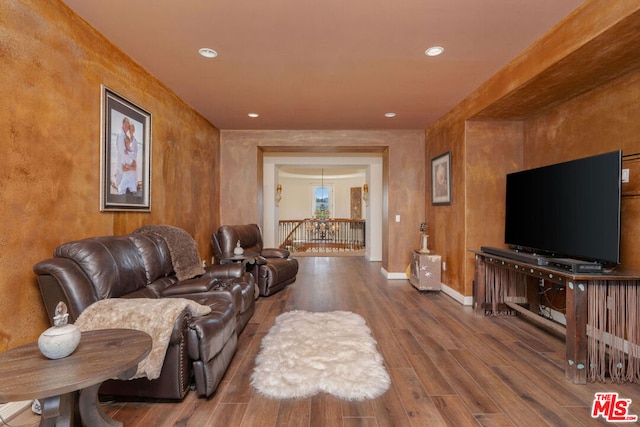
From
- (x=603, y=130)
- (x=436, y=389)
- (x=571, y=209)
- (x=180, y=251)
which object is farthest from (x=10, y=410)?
(x=603, y=130)

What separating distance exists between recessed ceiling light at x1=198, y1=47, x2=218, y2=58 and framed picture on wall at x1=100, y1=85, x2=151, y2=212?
34.0 inches

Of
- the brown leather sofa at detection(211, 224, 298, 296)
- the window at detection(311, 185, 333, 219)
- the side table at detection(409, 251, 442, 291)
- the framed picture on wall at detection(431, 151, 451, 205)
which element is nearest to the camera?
the brown leather sofa at detection(211, 224, 298, 296)

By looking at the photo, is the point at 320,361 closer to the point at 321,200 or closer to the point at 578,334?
the point at 578,334

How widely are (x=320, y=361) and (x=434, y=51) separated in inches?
114

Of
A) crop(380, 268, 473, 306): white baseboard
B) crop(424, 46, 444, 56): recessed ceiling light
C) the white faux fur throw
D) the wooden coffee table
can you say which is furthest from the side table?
the wooden coffee table

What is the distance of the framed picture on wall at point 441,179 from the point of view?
450 cm

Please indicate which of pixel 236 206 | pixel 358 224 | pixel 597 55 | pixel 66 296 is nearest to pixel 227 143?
pixel 236 206

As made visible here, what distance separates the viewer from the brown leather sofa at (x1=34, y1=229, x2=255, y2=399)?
6.06 feet

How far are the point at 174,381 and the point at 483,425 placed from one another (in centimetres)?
188

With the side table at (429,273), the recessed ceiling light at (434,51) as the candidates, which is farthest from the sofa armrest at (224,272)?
the recessed ceiling light at (434,51)

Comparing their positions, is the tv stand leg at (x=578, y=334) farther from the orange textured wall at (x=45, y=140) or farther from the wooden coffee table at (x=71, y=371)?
the orange textured wall at (x=45, y=140)

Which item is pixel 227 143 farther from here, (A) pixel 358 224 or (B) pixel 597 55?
(A) pixel 358 224

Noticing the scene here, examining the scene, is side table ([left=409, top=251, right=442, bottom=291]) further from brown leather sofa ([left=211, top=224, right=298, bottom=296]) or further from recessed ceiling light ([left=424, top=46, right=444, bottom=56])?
recessed ceiling light ([left=424, top=46, right=444, bottom=56])

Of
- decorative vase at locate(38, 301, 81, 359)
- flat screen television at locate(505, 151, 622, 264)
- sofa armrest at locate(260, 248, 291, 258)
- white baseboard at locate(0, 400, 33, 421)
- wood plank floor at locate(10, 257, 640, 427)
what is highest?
flat screen television at locate(505, 151, 622, 264)
